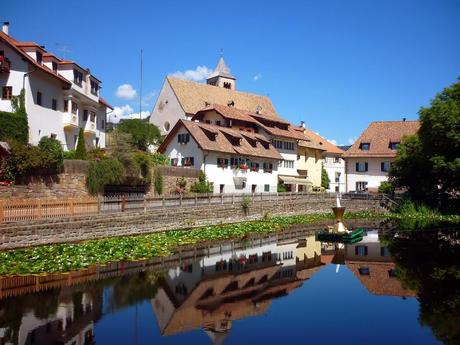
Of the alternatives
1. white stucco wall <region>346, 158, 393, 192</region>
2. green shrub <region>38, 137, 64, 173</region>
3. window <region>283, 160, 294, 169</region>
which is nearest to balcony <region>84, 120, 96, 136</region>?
green shrub <region>38, 137, 64, 173</region>

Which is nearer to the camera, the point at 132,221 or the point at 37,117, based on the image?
the point at 132,221

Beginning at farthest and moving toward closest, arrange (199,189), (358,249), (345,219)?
(345,219) < (199,189) < (358,249)

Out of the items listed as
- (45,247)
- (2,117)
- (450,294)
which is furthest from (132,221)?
(450,294)

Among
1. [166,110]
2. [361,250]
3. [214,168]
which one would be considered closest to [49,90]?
[214,168]

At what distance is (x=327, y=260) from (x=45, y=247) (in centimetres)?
1540

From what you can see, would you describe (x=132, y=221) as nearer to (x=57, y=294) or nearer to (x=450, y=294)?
(x=57, y=294)

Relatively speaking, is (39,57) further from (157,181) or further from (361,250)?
(361,250)

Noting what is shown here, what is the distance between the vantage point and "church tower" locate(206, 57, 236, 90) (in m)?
91.4

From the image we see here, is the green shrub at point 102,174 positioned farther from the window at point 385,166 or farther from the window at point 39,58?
the window at point 385,166

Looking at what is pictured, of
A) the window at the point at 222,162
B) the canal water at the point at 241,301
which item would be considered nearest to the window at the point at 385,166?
the window at the point at 222,162

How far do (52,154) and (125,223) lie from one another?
276 inches

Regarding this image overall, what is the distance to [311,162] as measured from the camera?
68.6 metres

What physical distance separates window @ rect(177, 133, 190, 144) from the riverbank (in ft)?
50.8

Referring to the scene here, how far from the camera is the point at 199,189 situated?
43.0 metres
